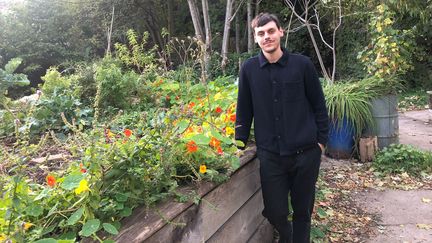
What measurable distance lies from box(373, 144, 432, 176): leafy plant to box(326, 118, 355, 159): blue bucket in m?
0.42

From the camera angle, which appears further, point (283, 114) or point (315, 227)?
point (315, 227)

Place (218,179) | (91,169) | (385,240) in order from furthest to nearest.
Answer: (385,240) < (218,179) < (91,169)

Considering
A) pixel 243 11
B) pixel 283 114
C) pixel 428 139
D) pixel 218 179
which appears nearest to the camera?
pixel 218 179

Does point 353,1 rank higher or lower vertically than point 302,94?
higher

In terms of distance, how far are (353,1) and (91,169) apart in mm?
7972

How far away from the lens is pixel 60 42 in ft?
41.1

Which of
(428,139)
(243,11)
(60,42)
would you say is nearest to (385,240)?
(428,139)

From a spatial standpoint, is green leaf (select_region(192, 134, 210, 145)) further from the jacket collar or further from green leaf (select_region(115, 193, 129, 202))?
the jacket collar

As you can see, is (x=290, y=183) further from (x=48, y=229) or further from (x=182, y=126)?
(x=48, y=229)

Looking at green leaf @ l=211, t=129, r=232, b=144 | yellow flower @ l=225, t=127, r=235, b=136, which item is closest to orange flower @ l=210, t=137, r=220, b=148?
green leaf @ l=211, t=129, r=232, b=144

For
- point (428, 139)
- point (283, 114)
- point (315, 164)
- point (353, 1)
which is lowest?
point (428, 139)

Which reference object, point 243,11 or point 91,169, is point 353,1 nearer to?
point 243,11

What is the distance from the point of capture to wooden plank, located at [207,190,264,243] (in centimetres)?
226

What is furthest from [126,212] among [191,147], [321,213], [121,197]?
[321,213]
